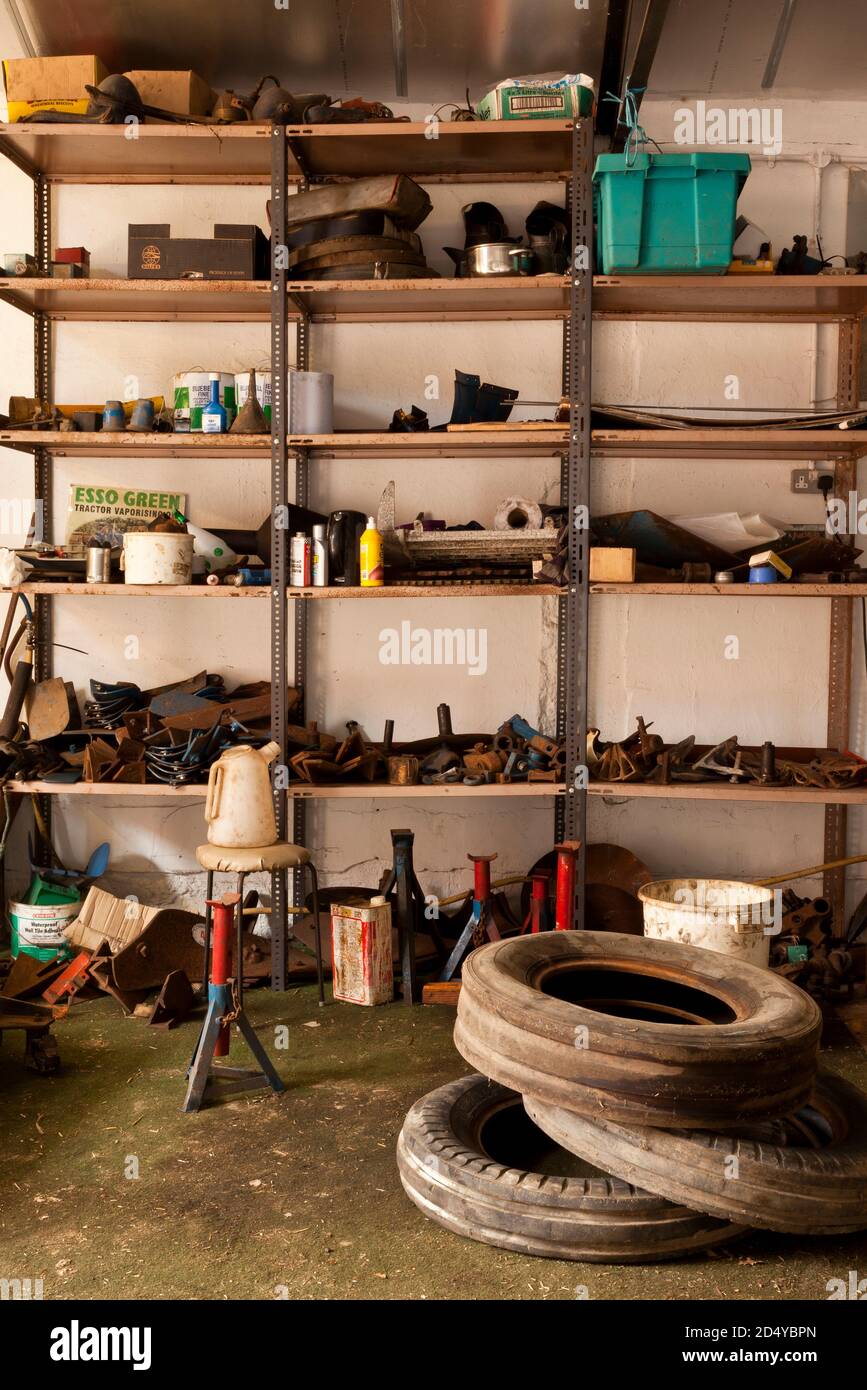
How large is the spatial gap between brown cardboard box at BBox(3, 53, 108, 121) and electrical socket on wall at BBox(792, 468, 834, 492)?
2.88m

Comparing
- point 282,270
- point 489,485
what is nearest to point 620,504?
point 489,485

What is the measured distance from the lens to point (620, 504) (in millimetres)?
4355

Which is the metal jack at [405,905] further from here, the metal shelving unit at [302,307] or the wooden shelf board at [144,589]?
the wooden shelf board at [144,589]

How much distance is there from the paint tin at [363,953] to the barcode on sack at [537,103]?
275 centimetres

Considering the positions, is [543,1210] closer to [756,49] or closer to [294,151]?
[294,151]

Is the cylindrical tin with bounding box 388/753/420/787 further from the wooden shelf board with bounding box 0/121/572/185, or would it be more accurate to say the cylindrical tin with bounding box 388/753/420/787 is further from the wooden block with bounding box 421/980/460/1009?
the wooden shelf board with bounding box 0/121/572/185

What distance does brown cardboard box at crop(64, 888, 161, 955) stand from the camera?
13.3 feet

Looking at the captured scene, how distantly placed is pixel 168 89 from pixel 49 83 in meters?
0.42

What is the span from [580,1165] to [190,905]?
2254 millimetres

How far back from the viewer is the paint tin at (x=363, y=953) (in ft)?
12.4

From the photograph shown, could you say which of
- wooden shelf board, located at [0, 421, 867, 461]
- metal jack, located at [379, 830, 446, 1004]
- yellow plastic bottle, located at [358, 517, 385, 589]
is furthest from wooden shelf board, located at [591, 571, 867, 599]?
metal jack, located at [379, 830, 446, 1004]

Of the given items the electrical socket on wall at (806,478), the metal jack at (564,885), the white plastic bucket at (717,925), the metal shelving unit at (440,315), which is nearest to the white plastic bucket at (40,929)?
the metal shelving unit at (440,315)

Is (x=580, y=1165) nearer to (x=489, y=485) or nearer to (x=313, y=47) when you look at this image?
(x=489, y=485)
